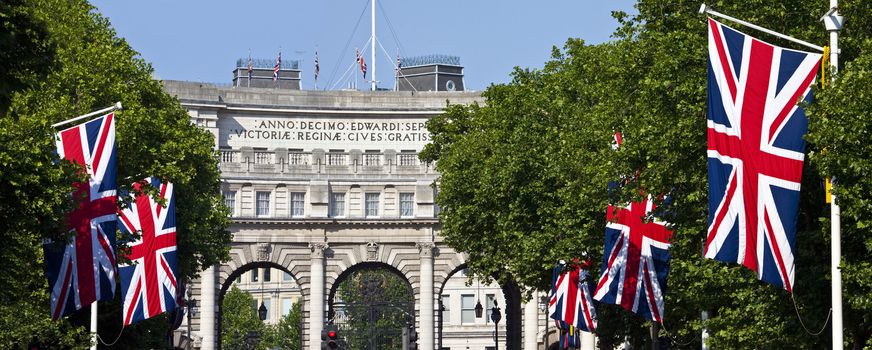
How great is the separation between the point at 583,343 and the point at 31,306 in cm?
5298

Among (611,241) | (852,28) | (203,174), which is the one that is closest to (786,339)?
(852,28)

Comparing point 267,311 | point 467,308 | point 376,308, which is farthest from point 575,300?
point 467,308

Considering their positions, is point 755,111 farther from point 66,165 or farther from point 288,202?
point 288,202

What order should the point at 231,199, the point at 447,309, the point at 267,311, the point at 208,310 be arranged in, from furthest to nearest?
the point at 447,309, the point at 267,311, the point at 231,199, the point at 208,310

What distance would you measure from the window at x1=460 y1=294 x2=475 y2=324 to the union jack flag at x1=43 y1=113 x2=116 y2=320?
12283cm

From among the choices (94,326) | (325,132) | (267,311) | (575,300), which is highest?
(325,132)

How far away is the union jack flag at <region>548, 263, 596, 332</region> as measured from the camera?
242ft

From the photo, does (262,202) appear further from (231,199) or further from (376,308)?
(376,308)

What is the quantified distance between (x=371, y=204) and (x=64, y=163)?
239 feet

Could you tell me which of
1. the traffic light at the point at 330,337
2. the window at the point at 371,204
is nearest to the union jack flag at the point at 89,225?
the traffic light at the point at 330,337

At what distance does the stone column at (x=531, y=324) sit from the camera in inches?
4779

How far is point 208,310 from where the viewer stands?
120 m

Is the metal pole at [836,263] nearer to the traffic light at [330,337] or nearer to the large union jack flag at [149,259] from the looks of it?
the large union jack flag at [149,259]

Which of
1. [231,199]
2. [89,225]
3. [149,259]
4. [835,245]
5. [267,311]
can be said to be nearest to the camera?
[835,245]
